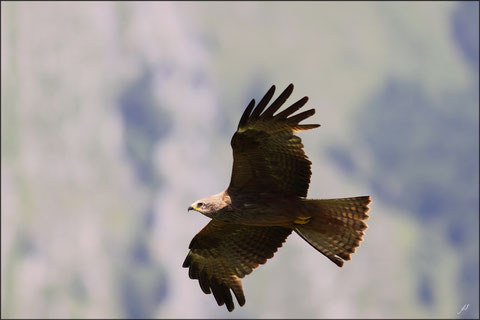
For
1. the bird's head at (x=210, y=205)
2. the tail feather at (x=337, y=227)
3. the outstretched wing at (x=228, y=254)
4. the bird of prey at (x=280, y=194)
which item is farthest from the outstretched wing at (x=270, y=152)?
the outstretched wing at (x=228, y=254)

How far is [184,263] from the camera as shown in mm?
14945

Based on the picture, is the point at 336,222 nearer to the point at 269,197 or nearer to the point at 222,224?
the point at 269,197

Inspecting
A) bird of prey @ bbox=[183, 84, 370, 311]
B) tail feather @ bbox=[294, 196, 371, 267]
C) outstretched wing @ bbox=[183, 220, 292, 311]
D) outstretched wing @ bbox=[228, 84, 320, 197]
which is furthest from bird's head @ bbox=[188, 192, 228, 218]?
tail feather @ bbox=[294, 196, 371, 267]

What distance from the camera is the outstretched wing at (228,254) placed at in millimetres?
14281

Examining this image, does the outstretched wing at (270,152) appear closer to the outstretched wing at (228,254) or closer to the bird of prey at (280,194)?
the bird of prey at (280,194)

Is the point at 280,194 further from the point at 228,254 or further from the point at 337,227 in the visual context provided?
the point at 228,254

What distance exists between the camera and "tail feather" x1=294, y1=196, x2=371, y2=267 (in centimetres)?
1325

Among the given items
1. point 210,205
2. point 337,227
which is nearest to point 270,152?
point 210,205

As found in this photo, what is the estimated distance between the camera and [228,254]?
14.7 m

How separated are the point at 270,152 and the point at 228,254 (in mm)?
2820

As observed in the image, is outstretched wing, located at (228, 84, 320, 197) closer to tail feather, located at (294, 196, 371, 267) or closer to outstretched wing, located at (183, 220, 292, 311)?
tail feather, located at (294, 196, 371, 267)

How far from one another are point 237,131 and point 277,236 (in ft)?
8.44

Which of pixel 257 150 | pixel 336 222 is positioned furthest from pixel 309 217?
pixel 257 150

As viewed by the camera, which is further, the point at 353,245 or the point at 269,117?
the point at 353,245
